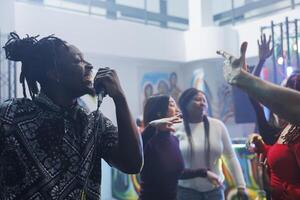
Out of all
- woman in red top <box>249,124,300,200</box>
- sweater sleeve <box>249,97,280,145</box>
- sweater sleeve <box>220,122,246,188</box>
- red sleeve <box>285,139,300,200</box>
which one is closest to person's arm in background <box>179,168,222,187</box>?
sweater sleeve <box>220,122,246,188</box>

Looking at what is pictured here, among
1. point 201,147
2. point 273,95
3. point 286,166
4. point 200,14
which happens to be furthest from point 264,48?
point 200,14

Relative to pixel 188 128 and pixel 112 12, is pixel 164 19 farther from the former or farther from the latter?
pixel 188 128

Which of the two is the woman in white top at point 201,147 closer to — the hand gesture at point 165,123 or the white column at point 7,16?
the hand gesture at point 165,123

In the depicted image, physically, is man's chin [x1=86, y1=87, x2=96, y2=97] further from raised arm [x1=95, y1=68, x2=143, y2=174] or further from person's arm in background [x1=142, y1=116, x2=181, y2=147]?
person's arm in background [x1=142, y1=116, x2=181, y2=147]

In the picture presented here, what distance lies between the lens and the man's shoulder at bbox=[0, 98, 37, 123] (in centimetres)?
126

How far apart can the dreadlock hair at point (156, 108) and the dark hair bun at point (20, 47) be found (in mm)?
1117

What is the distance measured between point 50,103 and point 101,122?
19 cm

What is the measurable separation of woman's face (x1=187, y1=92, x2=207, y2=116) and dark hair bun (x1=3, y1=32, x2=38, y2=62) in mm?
1536

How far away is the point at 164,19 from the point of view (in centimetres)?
794

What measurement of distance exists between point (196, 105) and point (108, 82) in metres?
1.48

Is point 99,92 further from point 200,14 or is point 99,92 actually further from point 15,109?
point 200,14

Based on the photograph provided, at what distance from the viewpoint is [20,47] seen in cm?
138

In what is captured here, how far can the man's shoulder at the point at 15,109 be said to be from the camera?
1.26m

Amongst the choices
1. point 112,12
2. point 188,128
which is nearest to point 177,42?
point 112,12
